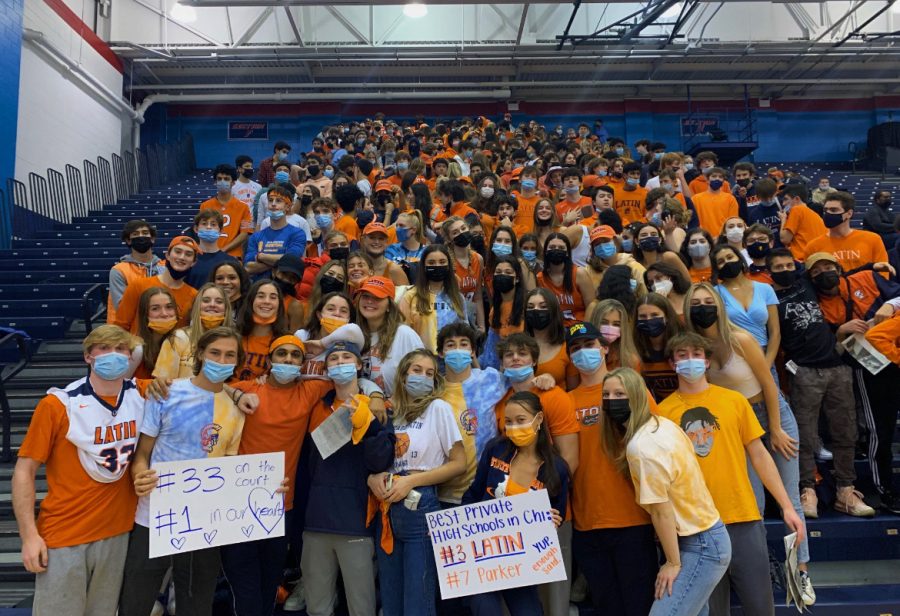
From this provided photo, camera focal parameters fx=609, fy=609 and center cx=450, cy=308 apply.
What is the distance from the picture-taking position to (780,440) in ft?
12.9

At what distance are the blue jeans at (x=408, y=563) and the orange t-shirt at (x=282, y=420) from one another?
0.71 m

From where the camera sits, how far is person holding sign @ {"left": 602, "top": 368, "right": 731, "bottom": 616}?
310 cm

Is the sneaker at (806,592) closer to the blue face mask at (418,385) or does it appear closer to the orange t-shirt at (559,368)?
the orange t-shirt at (559,368)

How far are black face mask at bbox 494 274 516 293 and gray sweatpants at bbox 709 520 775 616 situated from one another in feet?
7.85

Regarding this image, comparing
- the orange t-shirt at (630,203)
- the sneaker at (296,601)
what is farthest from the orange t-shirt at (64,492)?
the orange t-shirt at (630,203)

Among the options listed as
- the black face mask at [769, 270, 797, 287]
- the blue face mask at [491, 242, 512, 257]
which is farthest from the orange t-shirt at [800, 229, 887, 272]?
the blue face mask at [491, 242, 512, 257]

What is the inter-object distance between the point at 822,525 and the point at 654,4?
15242mm

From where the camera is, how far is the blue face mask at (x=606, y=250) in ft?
18.5

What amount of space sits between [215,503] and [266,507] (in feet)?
0.91

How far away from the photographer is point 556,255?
216 inches

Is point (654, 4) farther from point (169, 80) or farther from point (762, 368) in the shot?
point (169, 80)

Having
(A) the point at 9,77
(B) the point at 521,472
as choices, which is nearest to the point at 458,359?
(B) the point at 521,472

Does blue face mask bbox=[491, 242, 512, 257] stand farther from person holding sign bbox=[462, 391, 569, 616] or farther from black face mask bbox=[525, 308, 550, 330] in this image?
person holding sign bbox=[462, 391, 569, 616]

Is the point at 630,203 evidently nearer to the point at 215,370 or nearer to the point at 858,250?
the point at 858,250
